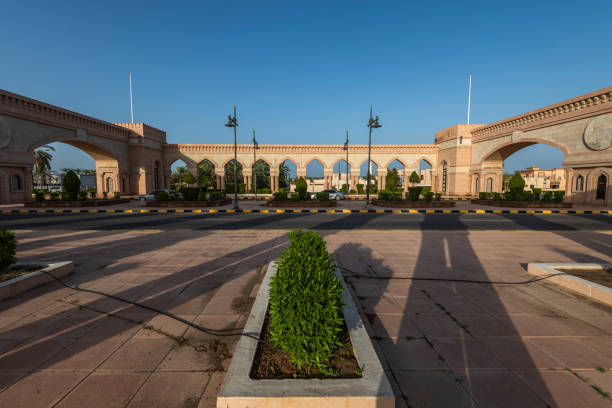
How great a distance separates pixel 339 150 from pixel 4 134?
31.0 m

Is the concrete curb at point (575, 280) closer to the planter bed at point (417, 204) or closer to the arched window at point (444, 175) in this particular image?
the planter bed at point (417, 204)

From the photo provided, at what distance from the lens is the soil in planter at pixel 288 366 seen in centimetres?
201

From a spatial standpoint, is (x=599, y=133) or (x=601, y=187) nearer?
(x=599, y=133)

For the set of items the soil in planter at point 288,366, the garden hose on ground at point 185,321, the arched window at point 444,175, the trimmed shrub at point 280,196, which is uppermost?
the arched window at point 444,175

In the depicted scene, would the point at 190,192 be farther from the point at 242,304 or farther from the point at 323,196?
the point at 242,304

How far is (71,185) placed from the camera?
61.9 ft

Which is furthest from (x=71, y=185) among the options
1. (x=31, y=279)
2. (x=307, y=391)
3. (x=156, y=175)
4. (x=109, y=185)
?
A: (x=307, y=391)

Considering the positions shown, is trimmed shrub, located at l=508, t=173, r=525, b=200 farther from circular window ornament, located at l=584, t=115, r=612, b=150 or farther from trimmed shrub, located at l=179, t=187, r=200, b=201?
trimmed shrub, located at l=179, t=187, r=200, b=201

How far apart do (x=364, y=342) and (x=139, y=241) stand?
298 inches

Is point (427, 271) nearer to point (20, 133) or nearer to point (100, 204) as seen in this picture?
point (100, 204)

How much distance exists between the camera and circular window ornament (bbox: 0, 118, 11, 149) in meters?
18.9

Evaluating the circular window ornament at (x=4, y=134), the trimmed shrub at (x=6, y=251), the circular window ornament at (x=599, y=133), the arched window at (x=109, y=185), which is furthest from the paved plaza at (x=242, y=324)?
the arched window at (x=109, y=185)

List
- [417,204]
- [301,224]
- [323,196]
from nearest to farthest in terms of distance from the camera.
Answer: [301,224] < [417,204] < [323,196]

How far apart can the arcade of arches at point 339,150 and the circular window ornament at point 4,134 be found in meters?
0.05
